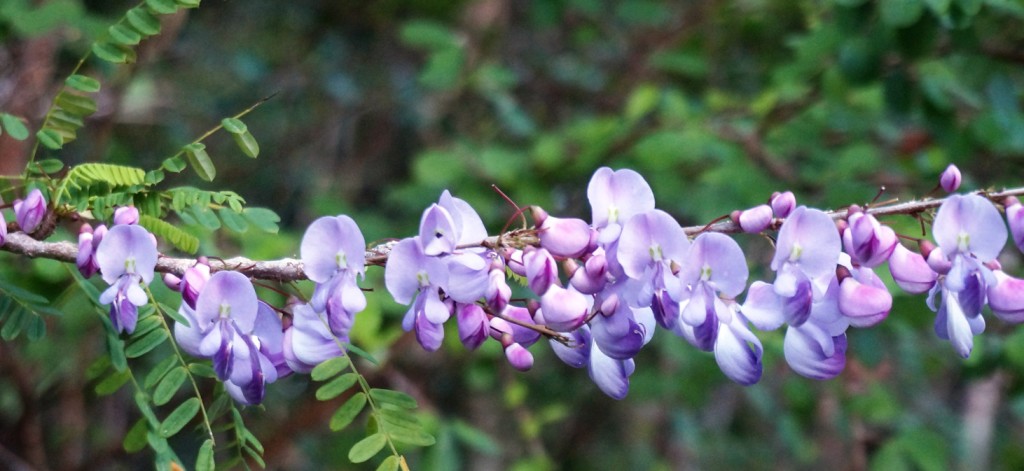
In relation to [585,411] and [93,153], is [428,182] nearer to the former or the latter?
[93,153]

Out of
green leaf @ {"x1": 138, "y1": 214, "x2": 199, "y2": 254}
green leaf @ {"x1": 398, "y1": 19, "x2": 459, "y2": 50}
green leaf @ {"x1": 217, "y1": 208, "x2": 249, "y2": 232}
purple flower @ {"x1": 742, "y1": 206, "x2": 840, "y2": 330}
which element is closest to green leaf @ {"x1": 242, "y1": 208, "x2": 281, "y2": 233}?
green leaf @ {"x1": 217, "y1": 208, "x2": 249, "y2": 232}

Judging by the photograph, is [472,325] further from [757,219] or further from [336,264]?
[757,219]

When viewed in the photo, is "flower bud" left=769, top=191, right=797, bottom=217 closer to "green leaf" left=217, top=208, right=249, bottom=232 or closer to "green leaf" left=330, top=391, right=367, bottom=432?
"green leaf" left=330, top=391, right=367, bottom=432

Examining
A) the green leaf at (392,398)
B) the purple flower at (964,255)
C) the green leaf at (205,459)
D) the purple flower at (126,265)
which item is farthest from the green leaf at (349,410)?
the purple flower at (964,255)

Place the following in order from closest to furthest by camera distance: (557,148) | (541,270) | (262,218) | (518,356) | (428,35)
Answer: (541,270)
(518,356)
(262,218)
(557,148)
(428,35)

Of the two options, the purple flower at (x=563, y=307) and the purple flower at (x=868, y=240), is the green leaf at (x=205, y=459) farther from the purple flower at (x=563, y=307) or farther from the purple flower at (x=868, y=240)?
the purple flower at (x=868, y=240)

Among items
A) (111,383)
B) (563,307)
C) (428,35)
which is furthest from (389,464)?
(428,35)
